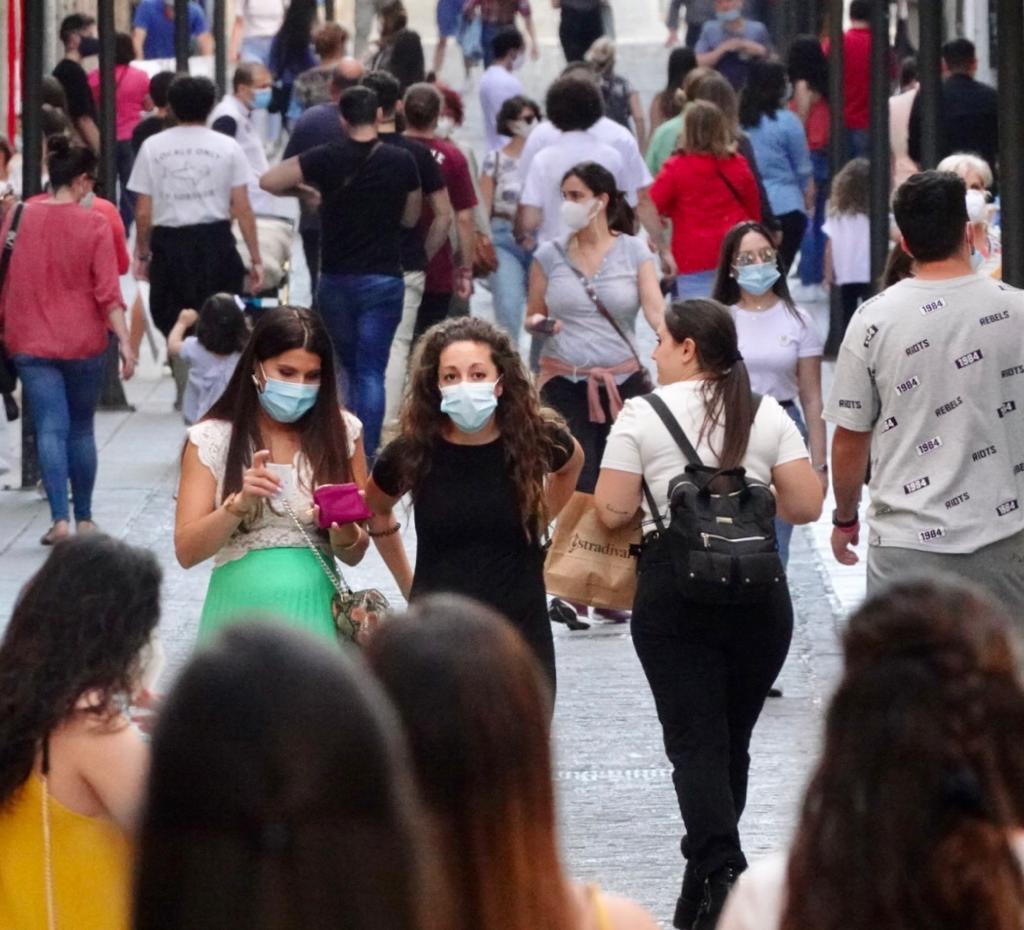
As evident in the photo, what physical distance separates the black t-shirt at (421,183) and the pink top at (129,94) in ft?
23.5

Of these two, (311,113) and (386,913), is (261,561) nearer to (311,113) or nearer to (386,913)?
(386,913)

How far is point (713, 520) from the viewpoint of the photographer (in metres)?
6.10

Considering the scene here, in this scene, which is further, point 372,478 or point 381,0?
point 381,0

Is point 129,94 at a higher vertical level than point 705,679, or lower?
higher

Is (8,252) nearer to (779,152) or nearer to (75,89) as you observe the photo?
(779,152)

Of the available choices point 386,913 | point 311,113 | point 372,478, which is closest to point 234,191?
point 311,113

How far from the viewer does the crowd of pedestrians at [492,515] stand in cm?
220

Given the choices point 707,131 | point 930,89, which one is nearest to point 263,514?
point 930,89

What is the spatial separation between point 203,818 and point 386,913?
17 cm

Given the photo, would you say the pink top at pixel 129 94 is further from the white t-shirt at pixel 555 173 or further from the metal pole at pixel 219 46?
the white t-shirt at pixel 555 173

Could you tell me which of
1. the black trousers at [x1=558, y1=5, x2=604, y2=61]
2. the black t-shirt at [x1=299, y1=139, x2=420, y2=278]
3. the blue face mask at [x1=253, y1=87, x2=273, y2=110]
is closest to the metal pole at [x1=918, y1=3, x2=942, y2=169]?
the black t-shirt at [x1=299, y1=139, x2=420, y2=278]

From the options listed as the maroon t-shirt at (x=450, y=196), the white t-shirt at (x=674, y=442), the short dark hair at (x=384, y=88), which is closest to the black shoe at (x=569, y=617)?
the maroon t-shirt at (x=450, y=196)

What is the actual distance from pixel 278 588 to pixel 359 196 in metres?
6.35

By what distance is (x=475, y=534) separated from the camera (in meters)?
6.11
